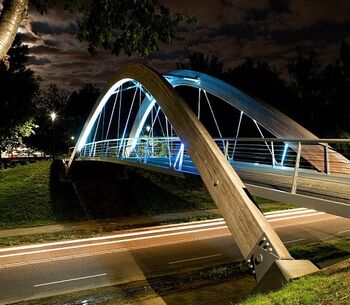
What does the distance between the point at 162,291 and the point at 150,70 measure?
643 cm

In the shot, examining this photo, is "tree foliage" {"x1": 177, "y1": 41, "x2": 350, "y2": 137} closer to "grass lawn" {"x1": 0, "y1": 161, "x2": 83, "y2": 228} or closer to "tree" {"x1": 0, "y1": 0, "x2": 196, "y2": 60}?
"grass lawn" {"x1": 0, "y1": 161, "x2": 83, "y2": 228}

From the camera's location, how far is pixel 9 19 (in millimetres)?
4844

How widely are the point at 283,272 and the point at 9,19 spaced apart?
15.5ft

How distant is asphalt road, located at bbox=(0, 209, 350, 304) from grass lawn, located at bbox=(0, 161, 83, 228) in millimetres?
5293

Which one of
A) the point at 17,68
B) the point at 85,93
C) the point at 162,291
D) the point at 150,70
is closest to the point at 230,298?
the point at 162,291

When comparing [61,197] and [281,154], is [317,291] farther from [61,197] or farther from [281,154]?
[61,197]

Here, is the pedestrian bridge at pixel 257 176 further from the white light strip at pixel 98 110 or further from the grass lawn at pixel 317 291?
the white light strip at pixel 98 110

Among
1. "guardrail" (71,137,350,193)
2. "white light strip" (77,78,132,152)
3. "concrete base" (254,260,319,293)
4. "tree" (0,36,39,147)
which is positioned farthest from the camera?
"tree" (0,36,39,147)

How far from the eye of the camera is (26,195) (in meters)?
25.3

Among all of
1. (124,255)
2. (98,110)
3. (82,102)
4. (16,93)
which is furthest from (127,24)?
(82,102)

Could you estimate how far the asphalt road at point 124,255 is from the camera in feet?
41.1

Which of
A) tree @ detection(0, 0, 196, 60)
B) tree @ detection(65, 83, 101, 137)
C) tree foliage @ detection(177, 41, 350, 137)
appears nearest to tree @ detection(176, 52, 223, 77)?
tree foliage @ detection(177, 41, 350, 137)

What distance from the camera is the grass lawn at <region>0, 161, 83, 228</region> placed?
22.8 meters

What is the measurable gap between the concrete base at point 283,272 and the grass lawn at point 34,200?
18618 mm
